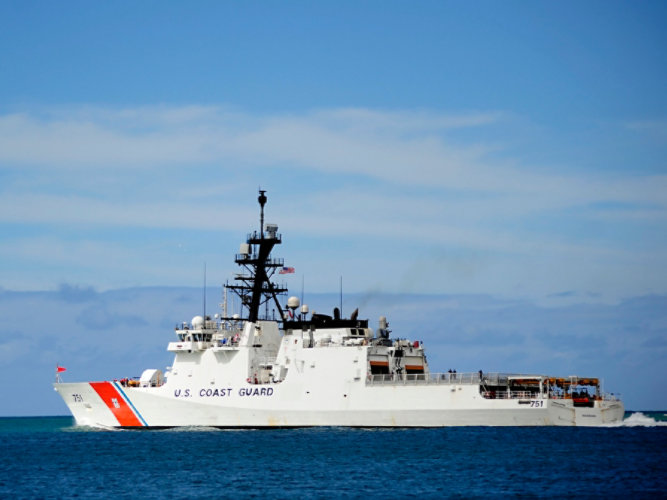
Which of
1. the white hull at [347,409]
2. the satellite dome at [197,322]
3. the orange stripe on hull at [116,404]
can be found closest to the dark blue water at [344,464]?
the white hull at [347,409]

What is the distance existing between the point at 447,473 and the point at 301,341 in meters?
A: 14.1

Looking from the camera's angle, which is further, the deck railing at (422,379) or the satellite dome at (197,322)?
the satellite dome at (197,322)

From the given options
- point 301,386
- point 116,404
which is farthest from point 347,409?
point 116,404

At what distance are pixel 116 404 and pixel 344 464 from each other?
17.4m

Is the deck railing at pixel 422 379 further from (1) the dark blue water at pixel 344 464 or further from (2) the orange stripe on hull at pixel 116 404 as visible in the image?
(2) the orange stripe on hull at pixel 116 404

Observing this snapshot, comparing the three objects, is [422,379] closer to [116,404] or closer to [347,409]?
[347,409]

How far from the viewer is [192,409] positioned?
43.6 meters

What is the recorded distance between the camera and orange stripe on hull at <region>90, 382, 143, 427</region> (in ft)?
149

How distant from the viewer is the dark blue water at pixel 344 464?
89.0 ft

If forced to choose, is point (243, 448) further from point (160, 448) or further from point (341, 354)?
point (341, 354)

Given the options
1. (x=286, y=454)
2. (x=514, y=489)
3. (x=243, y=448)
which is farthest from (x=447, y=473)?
(x=243, y=448)

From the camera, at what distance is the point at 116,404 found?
4562 cm

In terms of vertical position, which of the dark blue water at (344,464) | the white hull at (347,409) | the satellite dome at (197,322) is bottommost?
the dark blue water at (344,464)

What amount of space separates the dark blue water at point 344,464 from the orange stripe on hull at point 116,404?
7.45 feet
